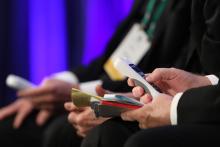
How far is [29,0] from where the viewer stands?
1905 mm

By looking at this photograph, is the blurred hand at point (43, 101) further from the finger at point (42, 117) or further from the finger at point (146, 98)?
the finger at point (146, 98)

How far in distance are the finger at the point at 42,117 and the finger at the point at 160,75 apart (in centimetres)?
61

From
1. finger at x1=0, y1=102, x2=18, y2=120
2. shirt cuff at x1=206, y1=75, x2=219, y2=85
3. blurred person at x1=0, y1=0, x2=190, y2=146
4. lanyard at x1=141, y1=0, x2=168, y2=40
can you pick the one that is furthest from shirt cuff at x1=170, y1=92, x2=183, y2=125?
finger at x1=0, y1=102, x2=18, y2=120

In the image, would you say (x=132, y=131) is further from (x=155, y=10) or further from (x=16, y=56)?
(x=16, y=56)

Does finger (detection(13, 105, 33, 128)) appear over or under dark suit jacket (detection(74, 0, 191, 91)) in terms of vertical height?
under

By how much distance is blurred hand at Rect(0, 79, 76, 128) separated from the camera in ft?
4.81

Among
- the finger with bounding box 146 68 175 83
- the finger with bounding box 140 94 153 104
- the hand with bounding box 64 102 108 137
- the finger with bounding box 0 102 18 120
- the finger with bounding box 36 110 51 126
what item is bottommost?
the finger with bounding box 36 110 51 126

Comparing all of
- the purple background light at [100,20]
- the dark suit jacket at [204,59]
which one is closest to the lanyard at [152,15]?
the dark suit jacket at [204,59]

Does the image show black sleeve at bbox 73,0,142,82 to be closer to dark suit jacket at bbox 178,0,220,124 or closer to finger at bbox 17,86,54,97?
finger at bbox 17,86,54,97

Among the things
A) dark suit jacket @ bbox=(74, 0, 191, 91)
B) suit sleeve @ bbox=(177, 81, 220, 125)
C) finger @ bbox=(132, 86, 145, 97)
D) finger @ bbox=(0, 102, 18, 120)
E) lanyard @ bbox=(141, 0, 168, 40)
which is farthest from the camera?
finger @ bbox=(0, 102, 18, 120)

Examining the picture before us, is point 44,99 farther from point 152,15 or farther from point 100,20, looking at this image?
point 100,20

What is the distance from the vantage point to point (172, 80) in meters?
0.94

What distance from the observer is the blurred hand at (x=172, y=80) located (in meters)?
0.92

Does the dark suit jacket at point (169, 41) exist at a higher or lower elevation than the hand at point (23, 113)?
higher
